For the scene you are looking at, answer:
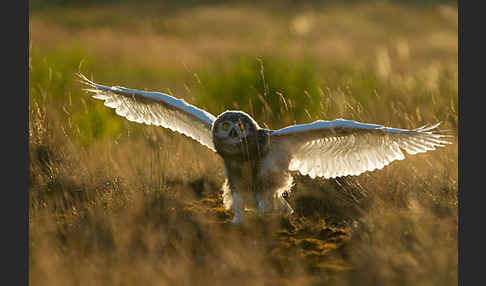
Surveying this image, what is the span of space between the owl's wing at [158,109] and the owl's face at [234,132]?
621 millimetres

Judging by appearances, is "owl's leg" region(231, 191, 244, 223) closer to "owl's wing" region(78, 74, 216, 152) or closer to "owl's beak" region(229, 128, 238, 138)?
"owl's beak" region(229, 128, 238, 138)

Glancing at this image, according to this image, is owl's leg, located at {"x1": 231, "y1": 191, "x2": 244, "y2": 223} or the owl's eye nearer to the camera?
the owl's eye

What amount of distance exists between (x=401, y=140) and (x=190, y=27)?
23.5 meters

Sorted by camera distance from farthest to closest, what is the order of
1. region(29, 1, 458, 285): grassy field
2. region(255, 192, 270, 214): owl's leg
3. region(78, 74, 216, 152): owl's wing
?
region(78, 74, 216, 152): owl's wing
region(255, 192, 270, 214): owl's leg
region(29, 1, 458, 285): grassy field

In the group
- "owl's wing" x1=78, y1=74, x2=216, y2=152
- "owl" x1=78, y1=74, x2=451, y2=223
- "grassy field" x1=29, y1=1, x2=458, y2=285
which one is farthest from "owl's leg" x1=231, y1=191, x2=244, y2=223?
"owl's wing" x1=78, y1=74, x2=216, y2=152

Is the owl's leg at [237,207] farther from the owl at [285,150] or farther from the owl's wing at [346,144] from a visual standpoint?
the owl's wing at [346,144]

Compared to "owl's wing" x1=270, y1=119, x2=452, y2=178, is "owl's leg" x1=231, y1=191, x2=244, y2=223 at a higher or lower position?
lower

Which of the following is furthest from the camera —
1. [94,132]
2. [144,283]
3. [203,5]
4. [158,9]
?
[203,5]

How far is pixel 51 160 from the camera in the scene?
555 cm

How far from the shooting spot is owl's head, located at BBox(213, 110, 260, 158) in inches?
158

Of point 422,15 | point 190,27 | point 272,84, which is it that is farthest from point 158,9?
point 272,84

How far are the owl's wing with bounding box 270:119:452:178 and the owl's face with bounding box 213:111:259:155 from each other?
0.75 feet

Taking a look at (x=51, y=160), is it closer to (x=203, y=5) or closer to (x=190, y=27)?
(x=190, y=27)

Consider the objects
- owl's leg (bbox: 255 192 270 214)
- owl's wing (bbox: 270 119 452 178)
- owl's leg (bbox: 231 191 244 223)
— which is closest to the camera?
owl's wing (bbox: 270 119 452 178)
